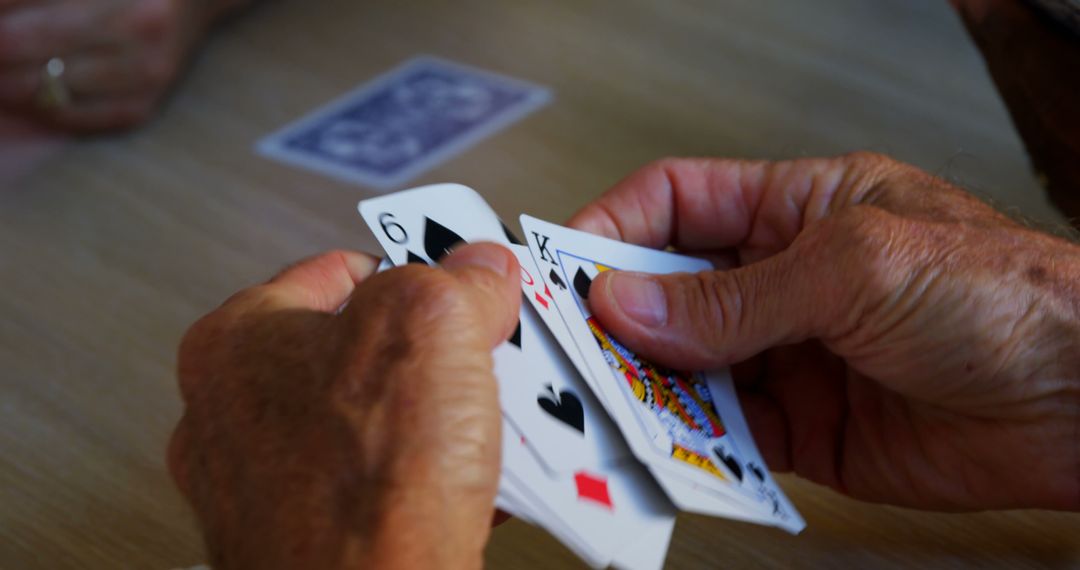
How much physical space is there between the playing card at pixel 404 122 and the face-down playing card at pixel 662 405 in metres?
0.53

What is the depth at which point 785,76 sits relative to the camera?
1623 millimetres

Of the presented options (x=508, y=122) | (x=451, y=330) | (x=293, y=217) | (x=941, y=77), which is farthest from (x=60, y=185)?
(x=941, y=77)

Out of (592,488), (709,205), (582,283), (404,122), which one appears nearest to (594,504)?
(592,488)

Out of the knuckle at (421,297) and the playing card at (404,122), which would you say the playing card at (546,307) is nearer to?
the knuckle at (421,297)

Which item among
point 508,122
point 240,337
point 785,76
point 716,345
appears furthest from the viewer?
point 785,76

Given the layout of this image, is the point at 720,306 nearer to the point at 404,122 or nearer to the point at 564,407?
the point at 564,407

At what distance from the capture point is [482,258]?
668 mm

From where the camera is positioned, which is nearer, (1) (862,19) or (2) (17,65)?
(2) (17,65)

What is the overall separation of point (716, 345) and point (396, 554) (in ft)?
1.14

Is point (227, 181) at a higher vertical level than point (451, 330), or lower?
lower

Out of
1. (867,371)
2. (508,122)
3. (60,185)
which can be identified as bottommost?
(60,185)

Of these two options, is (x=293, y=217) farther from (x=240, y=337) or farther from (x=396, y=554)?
(x=396, y=554)

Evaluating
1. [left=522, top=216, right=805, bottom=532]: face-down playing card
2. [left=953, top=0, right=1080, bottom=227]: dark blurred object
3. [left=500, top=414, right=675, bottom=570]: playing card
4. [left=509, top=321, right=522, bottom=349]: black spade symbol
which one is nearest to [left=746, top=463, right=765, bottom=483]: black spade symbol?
[left=522, top=216, right=805, bottom=532]: face-down playing card

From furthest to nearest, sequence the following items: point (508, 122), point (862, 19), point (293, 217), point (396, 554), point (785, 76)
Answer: point (862, 19) → point (785, 76) → point (508, 122) → point (293, 217) → point (396, 554)
